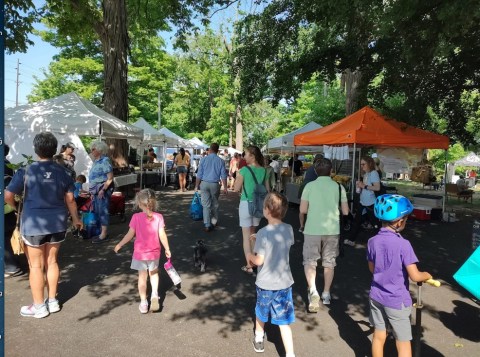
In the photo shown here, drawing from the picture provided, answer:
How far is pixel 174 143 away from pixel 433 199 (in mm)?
12370

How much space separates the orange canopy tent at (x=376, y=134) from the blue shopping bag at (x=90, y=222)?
5.72 meters

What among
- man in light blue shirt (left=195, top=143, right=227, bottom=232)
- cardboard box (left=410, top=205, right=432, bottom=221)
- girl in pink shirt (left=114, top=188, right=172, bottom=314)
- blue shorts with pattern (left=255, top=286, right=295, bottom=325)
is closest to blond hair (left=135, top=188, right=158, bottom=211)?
girl in pink shirt (left=114, top=188, right=172, bottom=314)

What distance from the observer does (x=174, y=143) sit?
63.6ft

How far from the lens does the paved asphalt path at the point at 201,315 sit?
353cm

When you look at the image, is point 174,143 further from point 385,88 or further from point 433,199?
point 433,199

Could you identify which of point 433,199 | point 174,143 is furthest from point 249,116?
point 433,199

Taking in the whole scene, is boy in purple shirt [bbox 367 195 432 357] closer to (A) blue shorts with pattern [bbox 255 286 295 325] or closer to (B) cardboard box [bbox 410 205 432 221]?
(A) blue shorts with pattern [bbox 255 286 295 325]

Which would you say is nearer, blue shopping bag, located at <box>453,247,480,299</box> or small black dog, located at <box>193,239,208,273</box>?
blue shopping bag, located at <box>453,247,480,299</box>

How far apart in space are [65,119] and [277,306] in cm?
828

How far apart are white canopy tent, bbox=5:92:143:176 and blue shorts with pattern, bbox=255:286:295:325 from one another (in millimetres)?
7383

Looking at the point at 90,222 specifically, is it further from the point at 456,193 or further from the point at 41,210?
the point at 456,193

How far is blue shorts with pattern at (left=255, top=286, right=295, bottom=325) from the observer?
3203mm

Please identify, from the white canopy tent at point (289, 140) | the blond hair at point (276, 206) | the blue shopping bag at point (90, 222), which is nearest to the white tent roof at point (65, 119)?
the blue shopping bag at point (90, 222)

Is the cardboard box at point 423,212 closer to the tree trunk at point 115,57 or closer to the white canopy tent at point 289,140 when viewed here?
the white canopy tent at point 289,140
